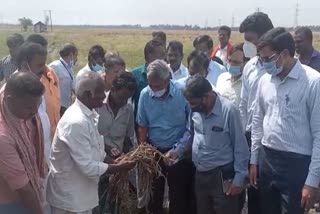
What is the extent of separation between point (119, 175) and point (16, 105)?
1724 mm

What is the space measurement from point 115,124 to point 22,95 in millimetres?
1868

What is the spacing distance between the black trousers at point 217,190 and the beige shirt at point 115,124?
2.94 feet

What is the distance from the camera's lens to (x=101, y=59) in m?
8.33

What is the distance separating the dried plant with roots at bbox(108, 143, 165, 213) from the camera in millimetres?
4805

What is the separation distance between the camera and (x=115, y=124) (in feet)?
16.9

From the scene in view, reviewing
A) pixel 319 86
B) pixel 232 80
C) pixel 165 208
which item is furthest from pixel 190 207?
pixel 319 86

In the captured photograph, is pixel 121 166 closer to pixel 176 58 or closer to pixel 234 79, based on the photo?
pixel 234 79

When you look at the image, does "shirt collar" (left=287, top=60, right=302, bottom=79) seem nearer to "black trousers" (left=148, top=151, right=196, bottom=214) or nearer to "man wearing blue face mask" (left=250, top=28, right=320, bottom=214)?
"man wearing blue face mask" (left=250, top=28, right=320, bottom=214)

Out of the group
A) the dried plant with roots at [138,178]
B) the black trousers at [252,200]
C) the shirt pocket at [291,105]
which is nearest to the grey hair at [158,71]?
the dried plant with roots at [138,178]

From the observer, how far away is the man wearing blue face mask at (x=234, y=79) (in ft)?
18.1

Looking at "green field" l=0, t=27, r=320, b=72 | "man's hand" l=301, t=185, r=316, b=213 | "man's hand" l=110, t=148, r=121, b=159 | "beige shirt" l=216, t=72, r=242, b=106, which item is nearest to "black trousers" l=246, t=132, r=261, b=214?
"beige shirt" l=216, t=72, r=242, b=106

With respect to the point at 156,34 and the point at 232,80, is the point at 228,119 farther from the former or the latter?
the point at 156,34

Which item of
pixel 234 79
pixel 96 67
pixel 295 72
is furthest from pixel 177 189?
pixel 96 67

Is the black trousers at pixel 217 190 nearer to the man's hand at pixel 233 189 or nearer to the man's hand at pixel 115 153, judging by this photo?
the man's hand at pixel 233 189
